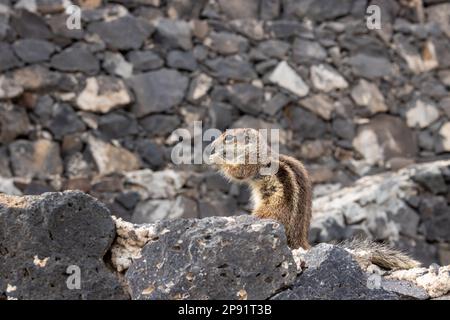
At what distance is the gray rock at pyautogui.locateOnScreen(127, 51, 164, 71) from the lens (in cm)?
1060

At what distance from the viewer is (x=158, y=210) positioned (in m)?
10.3

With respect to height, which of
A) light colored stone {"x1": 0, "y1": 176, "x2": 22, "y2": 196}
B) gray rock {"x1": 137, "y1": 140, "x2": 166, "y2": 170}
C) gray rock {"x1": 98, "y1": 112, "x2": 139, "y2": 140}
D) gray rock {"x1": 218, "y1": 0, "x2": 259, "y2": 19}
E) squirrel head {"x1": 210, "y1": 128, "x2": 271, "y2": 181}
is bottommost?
light colored stone {"x1": 0, "y1": 176, "x2": 22, "y2": 196}

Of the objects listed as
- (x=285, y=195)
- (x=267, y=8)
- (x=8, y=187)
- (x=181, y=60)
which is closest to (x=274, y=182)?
(x=285, y=195)

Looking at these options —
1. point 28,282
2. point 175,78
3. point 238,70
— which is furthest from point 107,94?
point 28,282

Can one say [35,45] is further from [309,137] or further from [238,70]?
[309,137]

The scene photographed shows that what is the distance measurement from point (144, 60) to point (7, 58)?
1.56 metres

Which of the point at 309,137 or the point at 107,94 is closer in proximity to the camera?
the point at 107,94

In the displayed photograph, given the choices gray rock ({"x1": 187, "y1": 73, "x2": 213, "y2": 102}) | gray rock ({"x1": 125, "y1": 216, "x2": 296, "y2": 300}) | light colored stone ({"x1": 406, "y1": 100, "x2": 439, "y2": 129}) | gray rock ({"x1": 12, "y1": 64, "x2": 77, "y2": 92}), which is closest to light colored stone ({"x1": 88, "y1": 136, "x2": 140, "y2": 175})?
gray rock ({"x1": 12, "y1": 64, "x2": 77, "y2": 92})

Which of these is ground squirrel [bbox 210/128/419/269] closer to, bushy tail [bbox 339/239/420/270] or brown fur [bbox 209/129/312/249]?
brown fur [bbox 209/129/312/249]

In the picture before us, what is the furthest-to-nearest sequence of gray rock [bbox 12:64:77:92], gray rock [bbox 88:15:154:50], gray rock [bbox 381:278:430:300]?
gray rock [bbox 88:15:154:50] < gray rock [bbox 12:64:77:92] < gray rock [bbox 381:278:430:300]

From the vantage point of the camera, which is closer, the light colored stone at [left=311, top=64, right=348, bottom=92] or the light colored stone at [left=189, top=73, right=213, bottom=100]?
the light colored stone at [left=189, top=73, right=213, bottom=100]

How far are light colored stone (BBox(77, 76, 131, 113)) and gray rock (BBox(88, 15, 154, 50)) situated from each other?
0.43 m
